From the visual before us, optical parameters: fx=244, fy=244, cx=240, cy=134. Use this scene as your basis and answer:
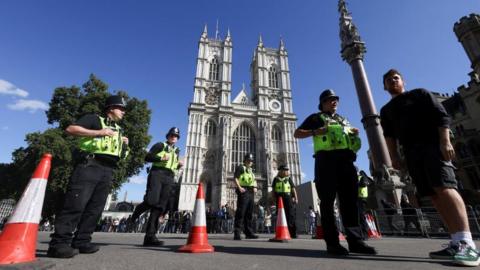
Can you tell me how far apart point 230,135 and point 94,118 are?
30896 millimetres

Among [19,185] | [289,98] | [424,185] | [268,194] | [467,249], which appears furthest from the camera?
[289,98]

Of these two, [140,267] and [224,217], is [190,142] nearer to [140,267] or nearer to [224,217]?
[224,217]

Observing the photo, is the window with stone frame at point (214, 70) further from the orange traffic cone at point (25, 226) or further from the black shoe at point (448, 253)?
the black shoe at point (448, 253)

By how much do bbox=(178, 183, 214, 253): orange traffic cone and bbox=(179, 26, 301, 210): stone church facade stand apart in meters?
26.3

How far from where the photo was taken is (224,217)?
1652cm

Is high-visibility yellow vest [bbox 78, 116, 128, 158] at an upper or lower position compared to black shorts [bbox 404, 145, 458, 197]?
upper

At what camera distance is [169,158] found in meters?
4.32

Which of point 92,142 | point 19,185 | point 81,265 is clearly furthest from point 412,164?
point 19,185

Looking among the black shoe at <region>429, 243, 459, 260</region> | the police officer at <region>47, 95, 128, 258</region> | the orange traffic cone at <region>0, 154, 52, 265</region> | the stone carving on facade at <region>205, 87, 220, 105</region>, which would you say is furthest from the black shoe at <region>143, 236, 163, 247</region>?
the stone carving on facade at <region>205, 87, 220, 105</region>

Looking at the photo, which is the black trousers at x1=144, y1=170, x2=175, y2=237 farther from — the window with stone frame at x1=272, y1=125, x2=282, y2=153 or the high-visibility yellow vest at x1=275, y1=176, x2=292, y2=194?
the window with stone frame at x1=272, y1=125, x2=282, y2=153

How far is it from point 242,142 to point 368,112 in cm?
2265

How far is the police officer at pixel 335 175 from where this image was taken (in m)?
2.90

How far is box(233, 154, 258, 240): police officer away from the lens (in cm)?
551

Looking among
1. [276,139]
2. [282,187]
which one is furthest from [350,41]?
[276,139]
